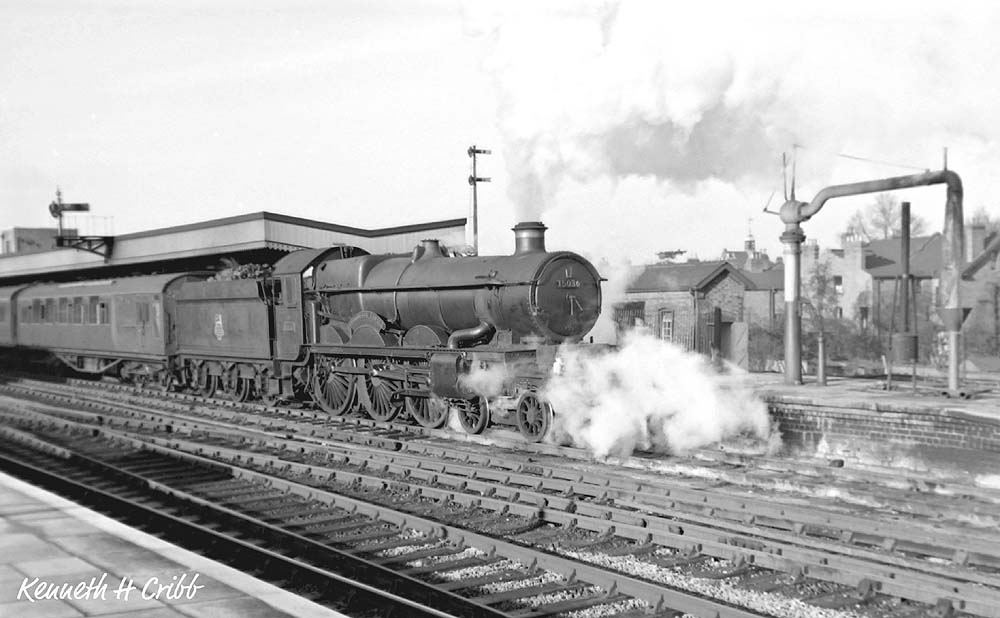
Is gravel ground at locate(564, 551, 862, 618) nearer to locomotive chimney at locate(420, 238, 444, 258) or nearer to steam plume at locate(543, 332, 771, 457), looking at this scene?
steam plume at locate(543, 332, 771, 457)

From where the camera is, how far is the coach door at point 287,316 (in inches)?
635

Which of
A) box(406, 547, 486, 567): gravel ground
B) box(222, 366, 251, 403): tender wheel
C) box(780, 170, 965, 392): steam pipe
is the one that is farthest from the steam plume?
box(222, 366, 251, 403): tender wheel

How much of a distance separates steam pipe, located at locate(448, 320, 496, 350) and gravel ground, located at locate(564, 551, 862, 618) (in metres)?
5.95

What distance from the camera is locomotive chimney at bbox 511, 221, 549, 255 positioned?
13.0m

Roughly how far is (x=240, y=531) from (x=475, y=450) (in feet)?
13.8

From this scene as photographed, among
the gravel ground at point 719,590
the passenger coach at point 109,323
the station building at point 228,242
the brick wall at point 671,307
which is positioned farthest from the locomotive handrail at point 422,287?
the brick wall at point 671,307

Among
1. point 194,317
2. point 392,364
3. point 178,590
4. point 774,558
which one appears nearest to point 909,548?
point 774,558

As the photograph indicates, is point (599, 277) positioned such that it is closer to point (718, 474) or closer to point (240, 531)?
point (718, 474)

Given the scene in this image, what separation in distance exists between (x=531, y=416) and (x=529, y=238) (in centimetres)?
270

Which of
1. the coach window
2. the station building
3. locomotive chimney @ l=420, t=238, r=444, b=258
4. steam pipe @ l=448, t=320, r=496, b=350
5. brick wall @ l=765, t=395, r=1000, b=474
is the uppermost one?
the station building

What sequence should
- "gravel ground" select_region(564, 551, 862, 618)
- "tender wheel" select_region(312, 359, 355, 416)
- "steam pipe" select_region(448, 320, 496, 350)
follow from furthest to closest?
"tender wheel" select_region(312, 359, 355, 416) < "steam pipe" select_region(448, 320, 496, 350) < "gravel ground" select_region(564, 551, 862, 618)

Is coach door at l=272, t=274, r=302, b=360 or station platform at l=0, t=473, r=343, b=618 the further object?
coach door at l=272, t=274, r=302, b=360

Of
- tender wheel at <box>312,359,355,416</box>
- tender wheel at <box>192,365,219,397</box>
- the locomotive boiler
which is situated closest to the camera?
the locomotive boiler

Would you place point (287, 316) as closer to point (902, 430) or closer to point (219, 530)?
point (219, 530)
